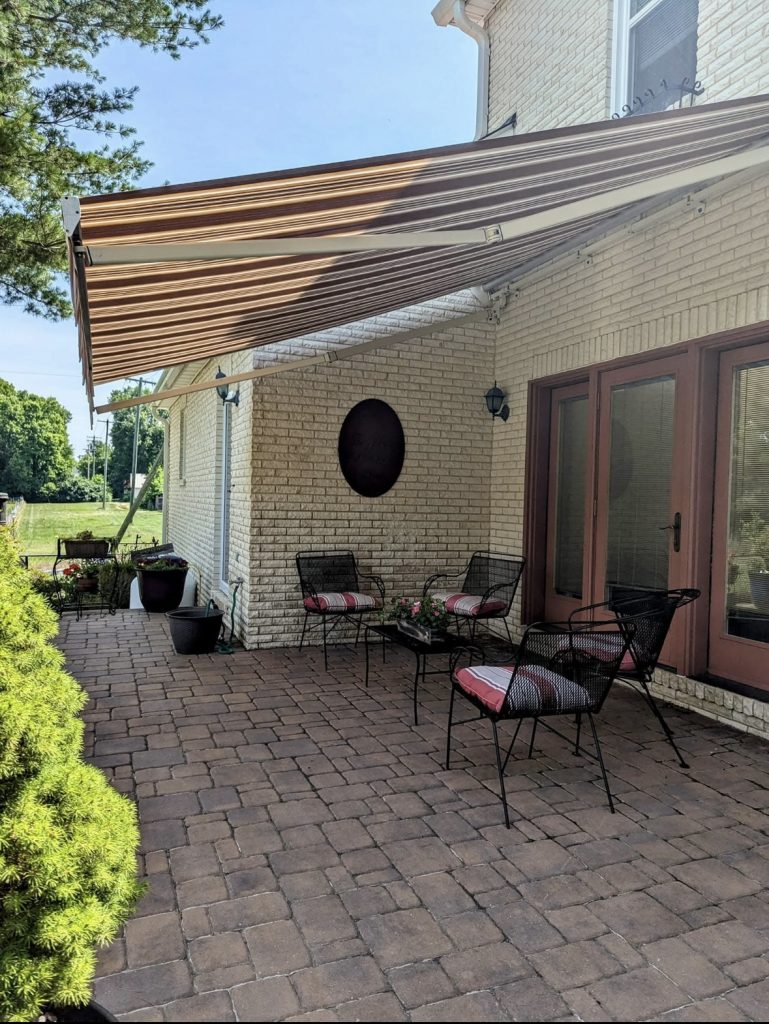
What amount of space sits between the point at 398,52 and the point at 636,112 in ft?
21.4

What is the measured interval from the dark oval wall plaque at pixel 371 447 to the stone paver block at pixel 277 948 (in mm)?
4843

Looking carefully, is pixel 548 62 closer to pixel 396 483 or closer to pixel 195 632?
pixel 396 483

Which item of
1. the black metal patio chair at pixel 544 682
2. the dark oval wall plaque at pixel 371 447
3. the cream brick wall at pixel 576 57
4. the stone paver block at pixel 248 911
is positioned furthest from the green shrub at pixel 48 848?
the cream brick wall at pixel 576 57

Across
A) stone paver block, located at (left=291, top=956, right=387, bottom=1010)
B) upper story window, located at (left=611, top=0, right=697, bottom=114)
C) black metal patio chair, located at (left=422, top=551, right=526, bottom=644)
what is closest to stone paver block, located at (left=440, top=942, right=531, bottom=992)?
stone paver block, located at (left=291, top=956, right=387, bottom=1010)

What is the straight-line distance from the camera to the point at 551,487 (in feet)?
22.0

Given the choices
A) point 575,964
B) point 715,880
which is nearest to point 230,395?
point 715,880

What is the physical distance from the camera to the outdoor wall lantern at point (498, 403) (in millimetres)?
7078

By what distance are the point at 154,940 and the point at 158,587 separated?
6609mm

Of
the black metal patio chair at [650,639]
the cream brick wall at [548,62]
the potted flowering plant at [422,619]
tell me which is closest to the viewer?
the black metal patio chair at [650,639]

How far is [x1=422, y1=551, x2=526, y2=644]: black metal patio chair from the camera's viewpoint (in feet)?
19.8

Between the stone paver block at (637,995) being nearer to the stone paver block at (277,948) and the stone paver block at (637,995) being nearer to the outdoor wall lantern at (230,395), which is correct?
the stone paver block at (277,948)

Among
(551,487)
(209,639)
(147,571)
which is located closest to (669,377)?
(551,487)

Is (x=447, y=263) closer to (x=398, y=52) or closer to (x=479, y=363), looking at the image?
(x=479, y=363)

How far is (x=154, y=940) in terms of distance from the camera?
7.27 ft
